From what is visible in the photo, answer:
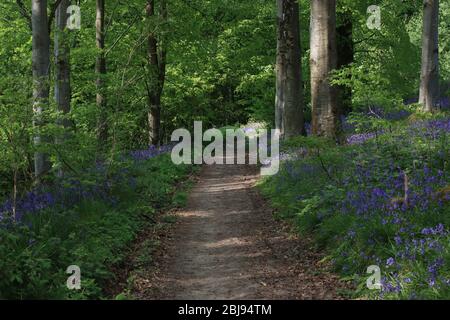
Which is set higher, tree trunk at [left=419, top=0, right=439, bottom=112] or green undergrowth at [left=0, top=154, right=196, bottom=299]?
tree trunk at [left=419, top=0, right=439, bottom=112]

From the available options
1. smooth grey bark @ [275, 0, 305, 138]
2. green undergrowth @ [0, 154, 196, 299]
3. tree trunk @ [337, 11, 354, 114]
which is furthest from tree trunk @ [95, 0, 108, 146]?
tree trunk @ [337, 11, 354, 114]

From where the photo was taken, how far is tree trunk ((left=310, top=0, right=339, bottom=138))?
36.7 ft

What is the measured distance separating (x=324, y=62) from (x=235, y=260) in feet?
18.5

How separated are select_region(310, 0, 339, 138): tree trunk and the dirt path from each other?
95.2 inches

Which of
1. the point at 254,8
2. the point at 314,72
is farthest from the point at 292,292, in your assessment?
the point at 254,8

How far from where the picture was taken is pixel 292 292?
19.6 feet

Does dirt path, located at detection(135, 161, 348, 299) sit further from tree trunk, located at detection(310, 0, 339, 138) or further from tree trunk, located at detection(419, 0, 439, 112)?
tree trunk, located at detection(419, 0, 439, 112)

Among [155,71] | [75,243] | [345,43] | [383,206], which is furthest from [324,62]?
[155,71]

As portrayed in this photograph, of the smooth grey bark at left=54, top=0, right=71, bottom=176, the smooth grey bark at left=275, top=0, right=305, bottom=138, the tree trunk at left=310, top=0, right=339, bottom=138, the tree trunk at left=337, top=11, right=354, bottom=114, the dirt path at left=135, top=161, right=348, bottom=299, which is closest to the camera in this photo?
the dirt path at left=135, top=161, right=348, bottom=299

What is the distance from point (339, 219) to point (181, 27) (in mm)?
15402

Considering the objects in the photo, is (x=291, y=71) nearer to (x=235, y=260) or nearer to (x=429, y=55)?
(x=429, y=55)

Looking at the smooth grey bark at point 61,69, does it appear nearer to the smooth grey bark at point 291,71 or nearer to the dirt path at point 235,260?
the dirt path at point 235,260

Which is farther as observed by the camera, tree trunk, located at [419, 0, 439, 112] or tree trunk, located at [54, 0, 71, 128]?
tree trunk, located at [419, 0, 439, 112]

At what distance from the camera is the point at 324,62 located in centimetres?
1121
